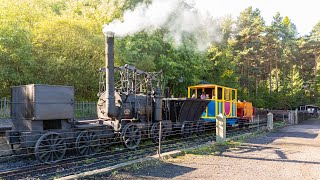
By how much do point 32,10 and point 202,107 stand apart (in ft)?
38.8

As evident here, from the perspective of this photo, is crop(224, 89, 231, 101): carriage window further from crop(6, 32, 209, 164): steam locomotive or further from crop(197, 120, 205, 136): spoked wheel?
crop(6, 32, 209, 164): steam locomotive

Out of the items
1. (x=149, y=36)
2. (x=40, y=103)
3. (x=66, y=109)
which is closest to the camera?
(x=40, y=103)

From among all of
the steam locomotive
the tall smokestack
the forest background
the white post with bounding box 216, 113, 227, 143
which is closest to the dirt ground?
the white post with bounding box 216, 113, 227, 143

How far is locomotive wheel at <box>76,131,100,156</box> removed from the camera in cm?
904

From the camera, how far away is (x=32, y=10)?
18.8m

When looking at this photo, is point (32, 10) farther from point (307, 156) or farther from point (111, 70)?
point (307, 156)

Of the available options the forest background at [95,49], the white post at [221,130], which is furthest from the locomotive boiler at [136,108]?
the forest background at [95,49]

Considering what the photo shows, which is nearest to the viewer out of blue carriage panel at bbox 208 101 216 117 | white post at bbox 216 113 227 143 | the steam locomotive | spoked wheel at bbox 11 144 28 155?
the steam locomotive

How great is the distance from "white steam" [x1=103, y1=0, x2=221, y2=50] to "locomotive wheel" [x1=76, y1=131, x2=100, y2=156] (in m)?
3.55

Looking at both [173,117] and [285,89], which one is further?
[285,89]

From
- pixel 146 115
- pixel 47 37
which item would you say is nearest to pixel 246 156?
pixel 146 115

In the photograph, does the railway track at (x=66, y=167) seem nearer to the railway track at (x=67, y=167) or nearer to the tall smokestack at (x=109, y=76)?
the railway track at (x=67, y=167)

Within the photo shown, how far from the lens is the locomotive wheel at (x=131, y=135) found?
1033cm

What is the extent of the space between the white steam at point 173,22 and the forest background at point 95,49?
3.05ft
